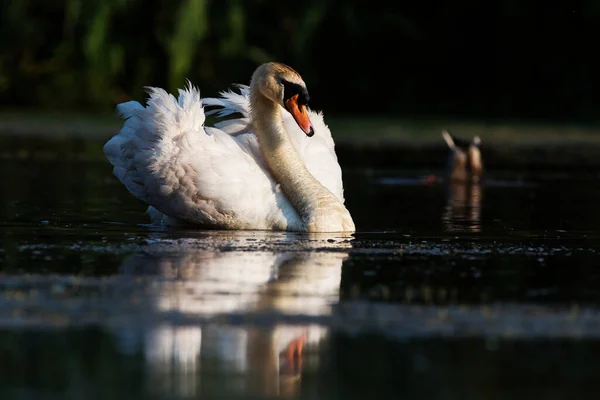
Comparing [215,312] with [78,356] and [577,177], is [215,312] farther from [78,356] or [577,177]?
[577,177]

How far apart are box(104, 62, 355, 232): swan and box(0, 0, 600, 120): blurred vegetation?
38.2 feet

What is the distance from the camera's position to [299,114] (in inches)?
352

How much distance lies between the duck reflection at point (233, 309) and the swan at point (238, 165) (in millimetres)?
1106

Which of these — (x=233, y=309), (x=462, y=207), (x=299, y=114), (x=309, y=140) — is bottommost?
A: (x=233, y=309)

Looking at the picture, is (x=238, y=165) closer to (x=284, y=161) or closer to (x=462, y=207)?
(x=284, y=161)

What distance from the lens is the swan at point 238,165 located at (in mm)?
8578

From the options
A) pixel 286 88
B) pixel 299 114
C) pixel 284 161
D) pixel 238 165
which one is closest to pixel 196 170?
pixel 238 165

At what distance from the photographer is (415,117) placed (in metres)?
24.6

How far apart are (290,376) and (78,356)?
0.74 meters

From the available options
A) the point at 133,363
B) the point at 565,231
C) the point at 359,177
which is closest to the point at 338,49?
the point at 359,177

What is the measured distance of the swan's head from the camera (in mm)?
8984

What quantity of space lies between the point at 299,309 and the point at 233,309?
0.89 ft

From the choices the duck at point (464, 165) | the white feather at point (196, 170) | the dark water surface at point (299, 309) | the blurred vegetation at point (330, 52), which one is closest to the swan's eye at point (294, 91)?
the white feather at point (196, 170)

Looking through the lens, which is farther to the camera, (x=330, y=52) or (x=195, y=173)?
(x=330, y=52)
